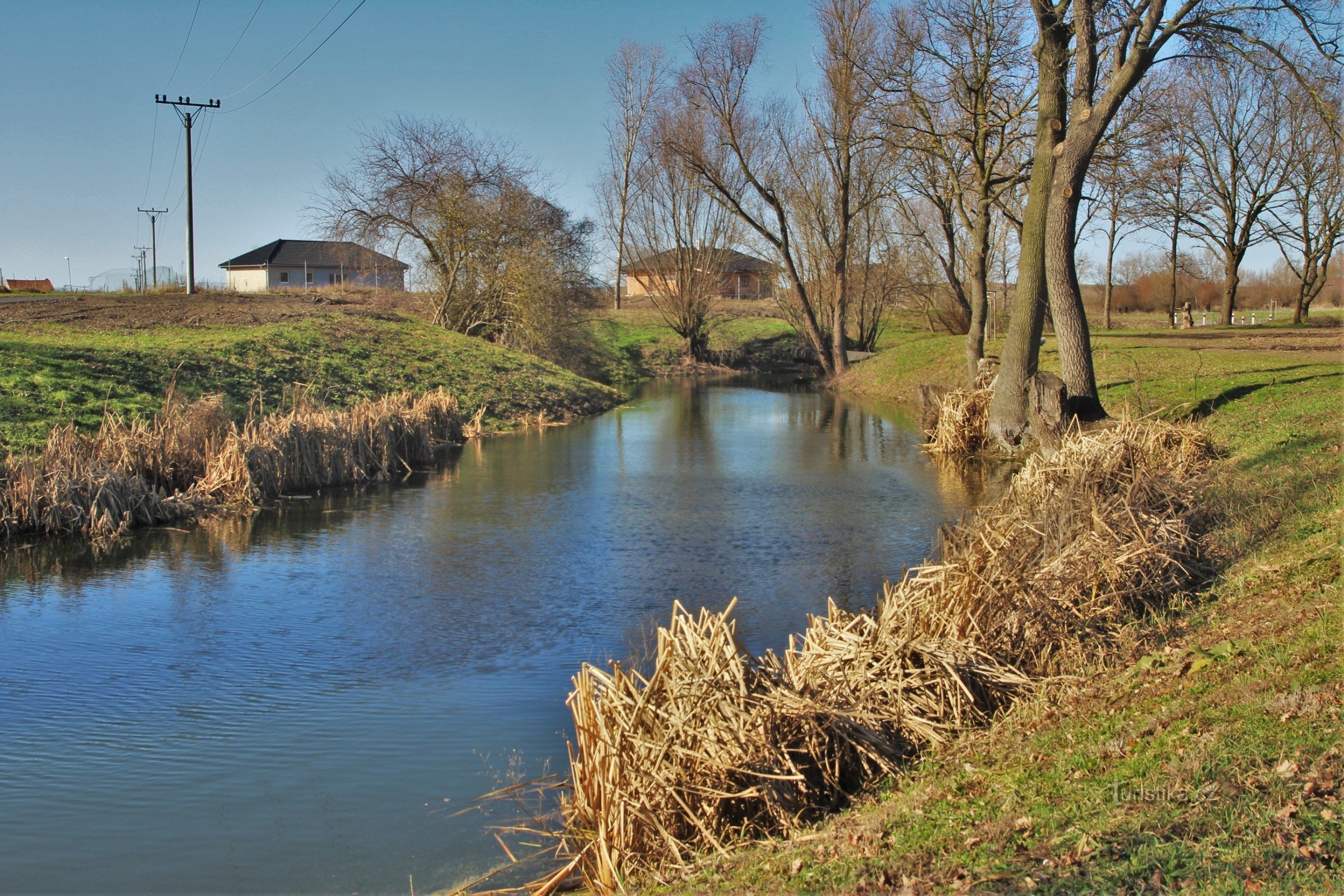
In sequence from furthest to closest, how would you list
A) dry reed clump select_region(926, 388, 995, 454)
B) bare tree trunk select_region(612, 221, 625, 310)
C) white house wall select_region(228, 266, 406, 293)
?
white house wall select_region(228, 266, 406, 293), bare tree trunk select_region(612, 221, 625, 310), dry reed clump select_region(926, 388, 995, 454)

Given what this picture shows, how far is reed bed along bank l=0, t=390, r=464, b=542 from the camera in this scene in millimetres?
11227

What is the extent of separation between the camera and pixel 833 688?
5250mm

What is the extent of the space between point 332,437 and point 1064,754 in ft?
42.1

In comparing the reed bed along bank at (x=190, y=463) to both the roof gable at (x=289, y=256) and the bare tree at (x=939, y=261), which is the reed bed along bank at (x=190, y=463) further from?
the roof gable at (x=289, y=256)

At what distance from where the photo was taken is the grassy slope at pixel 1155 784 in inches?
132

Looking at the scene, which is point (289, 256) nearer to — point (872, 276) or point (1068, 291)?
point (872, 276)

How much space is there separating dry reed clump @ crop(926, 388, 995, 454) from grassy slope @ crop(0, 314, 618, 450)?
1010cm

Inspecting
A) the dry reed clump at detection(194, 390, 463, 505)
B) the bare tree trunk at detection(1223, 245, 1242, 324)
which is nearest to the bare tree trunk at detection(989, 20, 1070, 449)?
the dry reed clump at detection(194, 390, 463, 505)

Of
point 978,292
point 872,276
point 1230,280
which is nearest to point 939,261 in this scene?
point 872,276

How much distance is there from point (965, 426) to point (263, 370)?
13.4 metres

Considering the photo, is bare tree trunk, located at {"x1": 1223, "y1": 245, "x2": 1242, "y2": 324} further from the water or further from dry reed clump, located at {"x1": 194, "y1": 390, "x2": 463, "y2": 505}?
dry reed clump, located at {"x1": 194, "y1": 390, "x2": 463, "y2": 505}

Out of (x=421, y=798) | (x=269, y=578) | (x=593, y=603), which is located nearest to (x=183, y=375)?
(x=269, y=578)

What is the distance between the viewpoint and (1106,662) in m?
5.88

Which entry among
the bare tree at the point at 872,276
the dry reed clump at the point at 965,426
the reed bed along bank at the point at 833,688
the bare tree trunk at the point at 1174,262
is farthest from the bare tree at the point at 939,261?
the reed bed along bank at the point at 833,688
